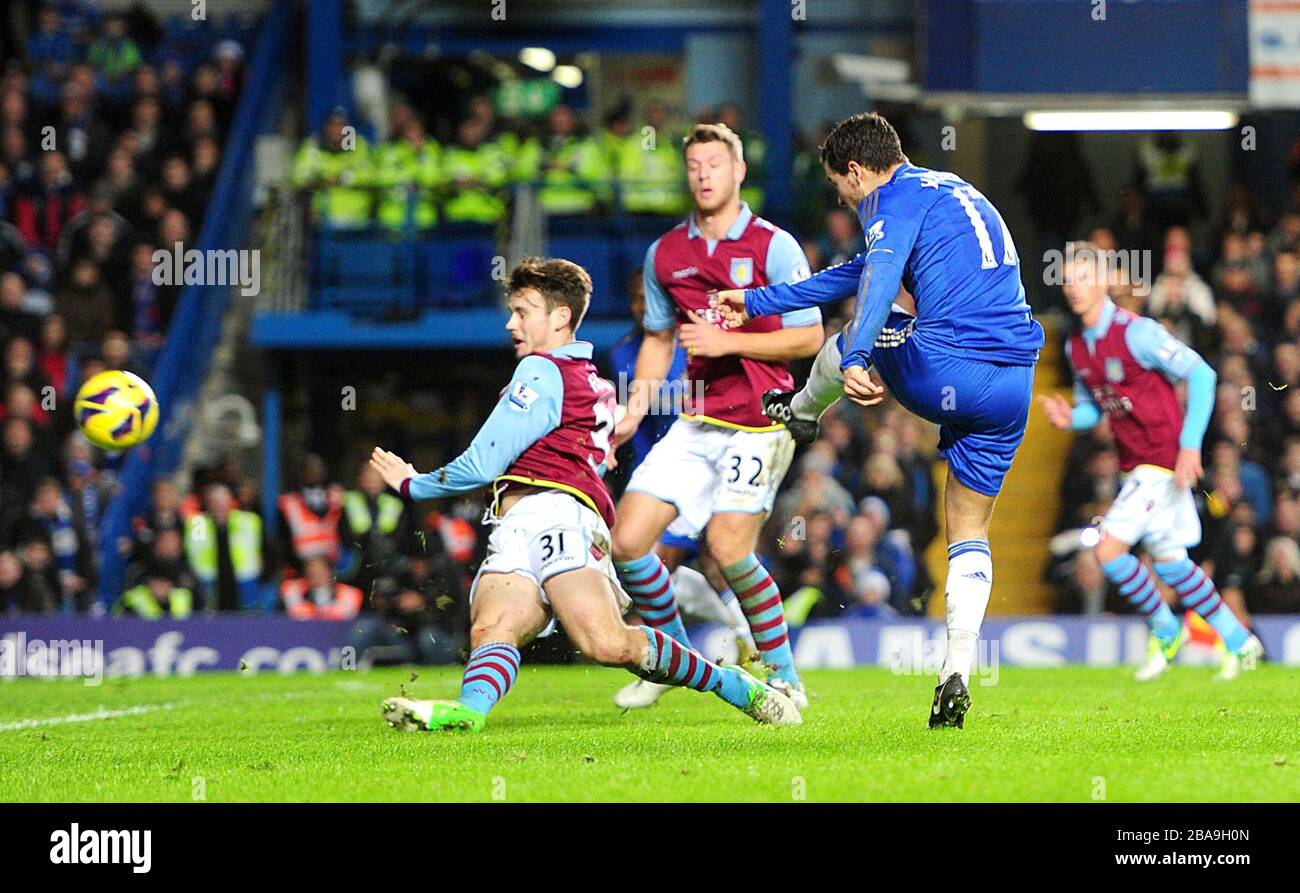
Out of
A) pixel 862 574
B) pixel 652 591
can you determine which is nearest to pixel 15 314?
pixel 862 574

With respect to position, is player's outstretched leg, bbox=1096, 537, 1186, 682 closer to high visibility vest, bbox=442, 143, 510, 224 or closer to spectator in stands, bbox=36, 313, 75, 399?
high visibility vest, bbox=442, 143, 510, 224

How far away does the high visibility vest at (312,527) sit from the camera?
1575 cm

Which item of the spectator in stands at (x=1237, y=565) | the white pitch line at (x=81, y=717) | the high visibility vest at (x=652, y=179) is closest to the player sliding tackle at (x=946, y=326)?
the white pitch line at (x=81, y=717)

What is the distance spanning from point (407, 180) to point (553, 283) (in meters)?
10.7

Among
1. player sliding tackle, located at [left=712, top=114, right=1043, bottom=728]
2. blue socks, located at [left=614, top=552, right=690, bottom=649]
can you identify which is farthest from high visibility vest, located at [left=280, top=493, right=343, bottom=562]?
player sliding tackle, located at [left=712, top=114, right=1043, bottom=728]

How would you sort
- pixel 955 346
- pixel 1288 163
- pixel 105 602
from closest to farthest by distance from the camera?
pixel 955 346
pixel 105 602
pixel 1288 163

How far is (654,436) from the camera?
452 inches

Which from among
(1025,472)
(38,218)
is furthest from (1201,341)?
(38,218)

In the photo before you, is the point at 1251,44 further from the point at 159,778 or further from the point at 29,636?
the point at 159,778

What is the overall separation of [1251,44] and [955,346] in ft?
34.5

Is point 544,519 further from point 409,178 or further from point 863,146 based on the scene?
point 409,178

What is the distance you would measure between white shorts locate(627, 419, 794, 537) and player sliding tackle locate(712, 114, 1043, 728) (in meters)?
1.20
